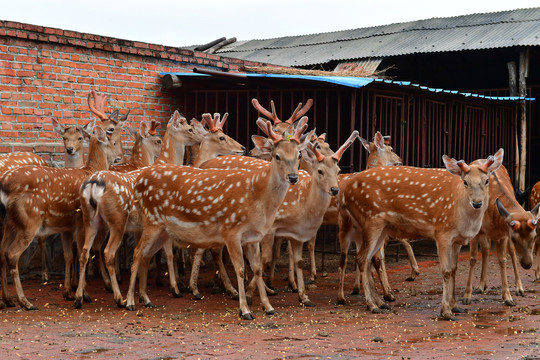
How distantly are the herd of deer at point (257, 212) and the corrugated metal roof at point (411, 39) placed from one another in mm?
8251

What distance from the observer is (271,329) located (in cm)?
750

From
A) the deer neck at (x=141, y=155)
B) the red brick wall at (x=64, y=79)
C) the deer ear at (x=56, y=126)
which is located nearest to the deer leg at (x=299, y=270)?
the deer neck at (x=141, y=155)

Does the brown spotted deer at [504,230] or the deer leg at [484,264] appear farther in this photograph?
the deer leg at [484,264]

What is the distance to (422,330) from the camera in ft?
24.9

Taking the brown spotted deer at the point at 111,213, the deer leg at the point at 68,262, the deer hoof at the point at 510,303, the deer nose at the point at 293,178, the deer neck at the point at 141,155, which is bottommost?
the deer hoof at the point at 510,303

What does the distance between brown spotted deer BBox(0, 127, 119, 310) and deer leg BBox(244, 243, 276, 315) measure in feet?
6.98

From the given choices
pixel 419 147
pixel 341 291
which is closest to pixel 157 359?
pixel 341 291

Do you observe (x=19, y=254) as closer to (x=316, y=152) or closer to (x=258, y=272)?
(x=258, y=272)

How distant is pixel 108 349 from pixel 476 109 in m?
10.9

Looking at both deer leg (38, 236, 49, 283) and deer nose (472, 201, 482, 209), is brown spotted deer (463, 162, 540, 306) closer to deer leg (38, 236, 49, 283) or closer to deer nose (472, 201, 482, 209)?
deer nose (472, 201, 482, 209)

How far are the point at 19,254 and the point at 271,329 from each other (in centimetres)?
304

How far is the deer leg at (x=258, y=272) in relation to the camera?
838 cm

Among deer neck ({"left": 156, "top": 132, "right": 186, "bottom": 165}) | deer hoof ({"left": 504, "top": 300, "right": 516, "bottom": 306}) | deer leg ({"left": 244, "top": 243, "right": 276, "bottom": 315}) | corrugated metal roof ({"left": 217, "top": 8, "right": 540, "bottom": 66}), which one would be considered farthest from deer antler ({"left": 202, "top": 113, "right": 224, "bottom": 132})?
corrugated metal roof ({"left": 217, "top": 8, "right": 540, "bottom": 66})

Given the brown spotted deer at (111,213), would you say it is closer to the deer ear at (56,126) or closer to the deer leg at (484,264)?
the deer ear at (56,126)
